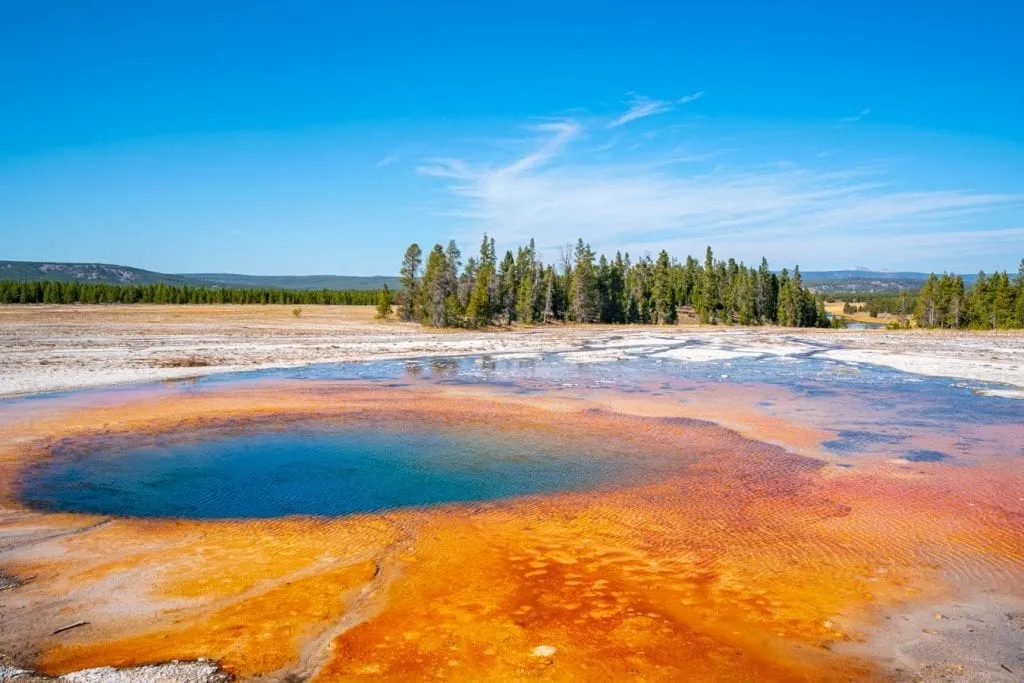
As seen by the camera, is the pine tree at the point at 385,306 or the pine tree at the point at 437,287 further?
the pine tree at the point at 385,306

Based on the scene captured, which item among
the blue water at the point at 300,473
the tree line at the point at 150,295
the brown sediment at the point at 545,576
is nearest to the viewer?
the brown sediment at the point at 545,576

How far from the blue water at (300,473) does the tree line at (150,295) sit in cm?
11284

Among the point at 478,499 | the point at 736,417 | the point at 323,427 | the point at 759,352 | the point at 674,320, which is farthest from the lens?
the point at 674,320

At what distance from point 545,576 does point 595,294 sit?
85140mm

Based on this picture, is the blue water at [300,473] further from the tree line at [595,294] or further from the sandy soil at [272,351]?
the tree line at [595,294]

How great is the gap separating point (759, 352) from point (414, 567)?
1671 inches

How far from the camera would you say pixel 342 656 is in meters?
6.05

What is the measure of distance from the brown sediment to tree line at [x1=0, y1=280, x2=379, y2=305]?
118 metres

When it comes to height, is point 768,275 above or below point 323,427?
above

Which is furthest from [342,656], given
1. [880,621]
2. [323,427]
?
[323,427]

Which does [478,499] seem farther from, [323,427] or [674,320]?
[674,320]

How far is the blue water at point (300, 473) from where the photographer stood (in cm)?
1110

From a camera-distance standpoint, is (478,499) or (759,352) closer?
(478,499)

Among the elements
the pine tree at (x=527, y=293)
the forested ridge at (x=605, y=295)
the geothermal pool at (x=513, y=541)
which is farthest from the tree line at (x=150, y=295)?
the geothermal pool at (x=513, y=541)
